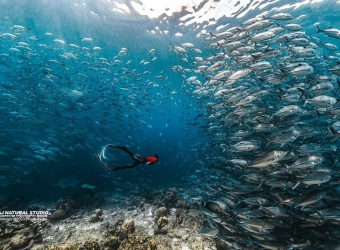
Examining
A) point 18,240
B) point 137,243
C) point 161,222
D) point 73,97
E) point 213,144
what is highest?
point 73,97

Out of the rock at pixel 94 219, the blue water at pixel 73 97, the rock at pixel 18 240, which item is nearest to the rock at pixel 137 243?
the rock at pixel 18 240

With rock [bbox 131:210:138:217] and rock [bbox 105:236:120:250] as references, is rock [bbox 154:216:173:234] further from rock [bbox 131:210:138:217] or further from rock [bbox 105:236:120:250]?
rock [bbox 131:210:138:217]

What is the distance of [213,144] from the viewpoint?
10.5 meters

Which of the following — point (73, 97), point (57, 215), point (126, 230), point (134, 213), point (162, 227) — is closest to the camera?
point (126, 230)

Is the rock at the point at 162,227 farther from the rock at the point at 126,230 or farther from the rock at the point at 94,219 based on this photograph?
the rock at the point at 94,219

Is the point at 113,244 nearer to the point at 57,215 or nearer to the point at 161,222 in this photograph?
the point at 161,222

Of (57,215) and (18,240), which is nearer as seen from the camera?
(18,240)

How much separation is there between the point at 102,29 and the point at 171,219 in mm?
21591

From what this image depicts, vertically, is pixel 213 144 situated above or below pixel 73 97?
below

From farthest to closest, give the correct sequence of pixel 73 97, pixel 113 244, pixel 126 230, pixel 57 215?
pixel 73 97
pixel 57 215
pixel 126 230
pixel 113 244

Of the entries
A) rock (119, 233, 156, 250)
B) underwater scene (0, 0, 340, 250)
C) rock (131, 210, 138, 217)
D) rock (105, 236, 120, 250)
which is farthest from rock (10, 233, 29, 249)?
rock (131, 210, 138, 217)

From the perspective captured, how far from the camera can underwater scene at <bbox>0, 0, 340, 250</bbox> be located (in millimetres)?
4465

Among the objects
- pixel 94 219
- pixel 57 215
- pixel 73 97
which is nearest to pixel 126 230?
pixel 94 219

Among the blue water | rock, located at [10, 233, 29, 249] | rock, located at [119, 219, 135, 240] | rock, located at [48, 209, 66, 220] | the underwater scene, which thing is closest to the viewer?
the underwater scene
